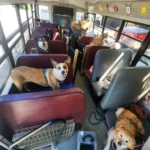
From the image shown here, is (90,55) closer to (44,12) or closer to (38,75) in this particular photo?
(38,75)

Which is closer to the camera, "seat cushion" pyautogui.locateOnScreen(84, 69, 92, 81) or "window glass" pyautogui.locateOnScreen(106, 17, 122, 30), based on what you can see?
"seat cushion" pyautogui.locateOnScreen(84, 69, 92, 81)

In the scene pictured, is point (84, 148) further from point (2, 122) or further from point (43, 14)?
point (43, 14)

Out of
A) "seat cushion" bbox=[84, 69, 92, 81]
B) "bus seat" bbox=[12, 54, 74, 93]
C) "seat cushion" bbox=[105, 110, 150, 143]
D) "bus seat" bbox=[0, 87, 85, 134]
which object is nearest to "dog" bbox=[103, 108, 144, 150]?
"seat cushion" bbox=[105, 110, 150, 143]

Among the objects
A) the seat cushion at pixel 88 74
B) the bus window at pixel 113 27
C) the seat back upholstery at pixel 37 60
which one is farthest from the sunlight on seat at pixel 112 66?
the bus window at pixel 113 27

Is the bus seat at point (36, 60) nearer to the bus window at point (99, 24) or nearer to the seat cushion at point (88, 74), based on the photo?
the seat cushion at point (88, 74)

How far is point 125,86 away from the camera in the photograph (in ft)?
3.99

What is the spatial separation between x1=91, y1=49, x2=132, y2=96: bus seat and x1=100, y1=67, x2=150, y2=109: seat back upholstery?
246 mm

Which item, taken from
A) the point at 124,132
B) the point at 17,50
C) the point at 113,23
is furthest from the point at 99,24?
the point at 124,132

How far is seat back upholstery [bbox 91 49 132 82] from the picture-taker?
155 cm

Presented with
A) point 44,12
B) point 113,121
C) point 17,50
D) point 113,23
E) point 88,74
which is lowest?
point 113,121

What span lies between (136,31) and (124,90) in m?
1.35

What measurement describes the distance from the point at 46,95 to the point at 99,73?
112 cm

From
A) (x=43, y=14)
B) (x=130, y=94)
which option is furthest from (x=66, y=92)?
(x=43, y=14)

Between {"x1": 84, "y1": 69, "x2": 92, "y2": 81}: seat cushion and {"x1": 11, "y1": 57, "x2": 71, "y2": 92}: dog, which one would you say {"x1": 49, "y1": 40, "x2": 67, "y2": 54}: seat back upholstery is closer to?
{"x1": 84, "y1": 69, "x2": 92, "y2": 81}: seat cushion
